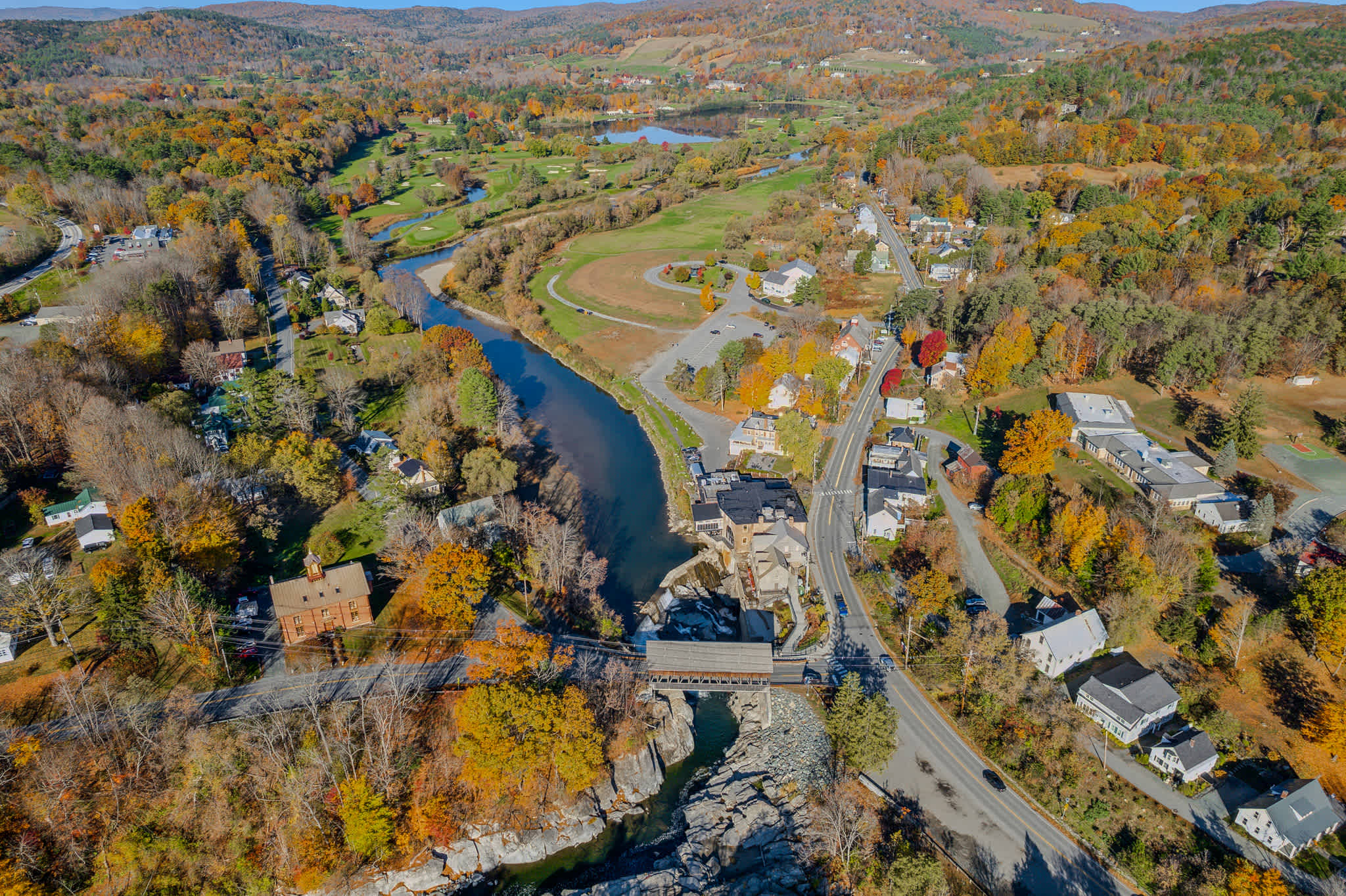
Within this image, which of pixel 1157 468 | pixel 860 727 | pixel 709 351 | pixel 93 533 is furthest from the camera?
pixel 709 351

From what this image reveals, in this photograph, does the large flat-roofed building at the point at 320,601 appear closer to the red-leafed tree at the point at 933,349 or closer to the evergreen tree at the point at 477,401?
the evergreen tree at the point at 477,401

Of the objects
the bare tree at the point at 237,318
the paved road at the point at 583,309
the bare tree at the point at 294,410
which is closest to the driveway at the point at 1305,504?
the paved road at the point at 583,309

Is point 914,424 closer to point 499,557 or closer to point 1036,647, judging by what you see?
point 1036,647

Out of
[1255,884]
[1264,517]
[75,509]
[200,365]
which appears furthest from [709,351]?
[1255,884]

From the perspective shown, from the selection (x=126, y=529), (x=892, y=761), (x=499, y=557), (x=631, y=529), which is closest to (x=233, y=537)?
(x=126, y=529)

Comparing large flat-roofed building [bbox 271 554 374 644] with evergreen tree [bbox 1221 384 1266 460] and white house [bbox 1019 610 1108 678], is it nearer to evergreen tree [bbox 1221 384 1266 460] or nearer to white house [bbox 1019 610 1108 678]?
white house [bbox 1019 610 1108 678]

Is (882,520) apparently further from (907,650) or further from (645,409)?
(645,409)
